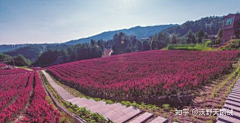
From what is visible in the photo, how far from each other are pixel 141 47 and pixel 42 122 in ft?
186

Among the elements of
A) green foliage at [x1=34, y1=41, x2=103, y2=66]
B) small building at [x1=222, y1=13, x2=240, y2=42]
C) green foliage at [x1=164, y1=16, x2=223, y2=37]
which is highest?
green foliage at [x1=164, y1=16, x2=223, y2=37]

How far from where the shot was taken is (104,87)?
7.75 meters

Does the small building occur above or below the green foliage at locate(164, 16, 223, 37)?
below

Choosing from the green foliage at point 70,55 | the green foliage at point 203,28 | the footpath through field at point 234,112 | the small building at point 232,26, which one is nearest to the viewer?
the footpath through field at point 234,112

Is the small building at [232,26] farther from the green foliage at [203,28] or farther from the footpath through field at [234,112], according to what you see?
the green foliage at [203,28]

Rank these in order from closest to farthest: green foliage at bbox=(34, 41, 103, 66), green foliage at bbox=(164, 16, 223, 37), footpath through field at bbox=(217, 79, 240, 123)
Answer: footpath through field at bbox=(217, 79, 240, 123) < green foliage at bbox=(34, 41, 103, 66) < green foliage at bbox=(164, 16, 223, 37)

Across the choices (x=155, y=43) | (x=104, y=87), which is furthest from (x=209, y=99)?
(x=155, y=43)

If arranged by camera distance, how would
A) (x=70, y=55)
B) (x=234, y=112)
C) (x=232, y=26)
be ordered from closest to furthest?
(x=234, y=112) → (x=232, y=26) → (x=70, y=55)

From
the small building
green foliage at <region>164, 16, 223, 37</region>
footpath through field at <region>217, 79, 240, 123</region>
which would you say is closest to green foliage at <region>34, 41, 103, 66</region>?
the small building

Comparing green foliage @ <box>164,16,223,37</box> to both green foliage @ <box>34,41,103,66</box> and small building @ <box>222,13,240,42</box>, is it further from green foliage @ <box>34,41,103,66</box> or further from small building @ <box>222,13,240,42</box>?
green foliage @ <box>34,41,103,66</box>

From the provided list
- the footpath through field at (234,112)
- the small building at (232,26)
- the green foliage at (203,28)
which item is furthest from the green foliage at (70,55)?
the green foliage at (203,28)

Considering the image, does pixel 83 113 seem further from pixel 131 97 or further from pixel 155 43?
pixel 155 43

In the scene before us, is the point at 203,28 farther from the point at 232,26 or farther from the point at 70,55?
the point at 70,55

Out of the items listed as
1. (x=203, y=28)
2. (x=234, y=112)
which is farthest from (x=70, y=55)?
(x=203, y=28)
